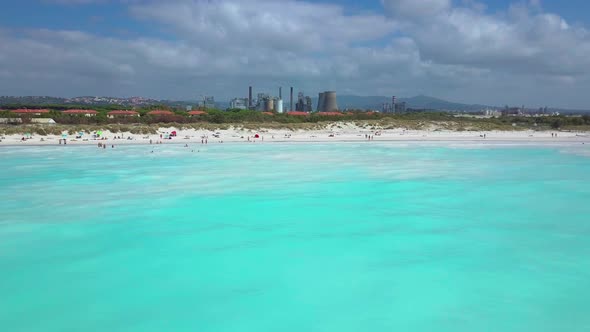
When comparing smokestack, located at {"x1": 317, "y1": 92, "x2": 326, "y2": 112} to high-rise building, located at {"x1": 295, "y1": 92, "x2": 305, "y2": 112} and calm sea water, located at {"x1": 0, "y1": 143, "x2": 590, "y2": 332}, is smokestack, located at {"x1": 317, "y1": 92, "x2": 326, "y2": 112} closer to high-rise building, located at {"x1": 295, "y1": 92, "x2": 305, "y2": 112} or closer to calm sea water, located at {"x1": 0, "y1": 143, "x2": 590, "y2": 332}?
high-rise building, located at {"x1": 295, "y1": 92, "x2": 305, "y2": 112}

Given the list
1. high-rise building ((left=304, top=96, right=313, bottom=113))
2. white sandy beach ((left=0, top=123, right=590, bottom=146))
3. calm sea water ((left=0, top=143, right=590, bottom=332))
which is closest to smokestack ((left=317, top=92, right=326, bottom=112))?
high-rise building ((left=304, top=96, right=313, bottom=113))

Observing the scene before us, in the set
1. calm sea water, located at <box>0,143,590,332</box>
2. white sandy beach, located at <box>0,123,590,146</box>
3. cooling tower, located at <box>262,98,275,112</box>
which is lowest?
calm sea water, located at <box>0,143,590,332</box>

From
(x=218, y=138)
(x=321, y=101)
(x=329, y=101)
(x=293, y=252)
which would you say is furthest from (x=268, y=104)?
(x=293, y=252)

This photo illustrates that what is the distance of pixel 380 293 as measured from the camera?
7855 mm

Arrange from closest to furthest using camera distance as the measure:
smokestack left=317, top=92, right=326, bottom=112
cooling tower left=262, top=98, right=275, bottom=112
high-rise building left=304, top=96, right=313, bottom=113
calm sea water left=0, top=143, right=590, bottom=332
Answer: calm sea water left=0, top=143, right=590, bottom=332 < smokestack left=317, top=92, right=326, bottom=112 < cooling tower left=262, top=98, right=275, bottom=112 < high-rise building left=304, top=96, right=313, bottom=113

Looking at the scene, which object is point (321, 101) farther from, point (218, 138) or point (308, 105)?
point (218, 138)

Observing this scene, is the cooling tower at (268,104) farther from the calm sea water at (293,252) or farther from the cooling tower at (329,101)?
the calm sea water at (293,252)

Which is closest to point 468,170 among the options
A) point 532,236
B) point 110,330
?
point 532,236

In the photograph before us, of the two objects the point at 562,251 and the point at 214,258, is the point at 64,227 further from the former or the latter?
the point at 562,251

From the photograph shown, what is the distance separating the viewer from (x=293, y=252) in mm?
9797

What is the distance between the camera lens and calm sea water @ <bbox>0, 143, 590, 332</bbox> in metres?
7.07

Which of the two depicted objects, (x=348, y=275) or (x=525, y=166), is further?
(x=525, y=166)

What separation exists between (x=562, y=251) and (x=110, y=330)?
8179 mm

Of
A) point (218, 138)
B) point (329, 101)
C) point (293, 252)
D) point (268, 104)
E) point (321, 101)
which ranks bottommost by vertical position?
point (293, 252)
